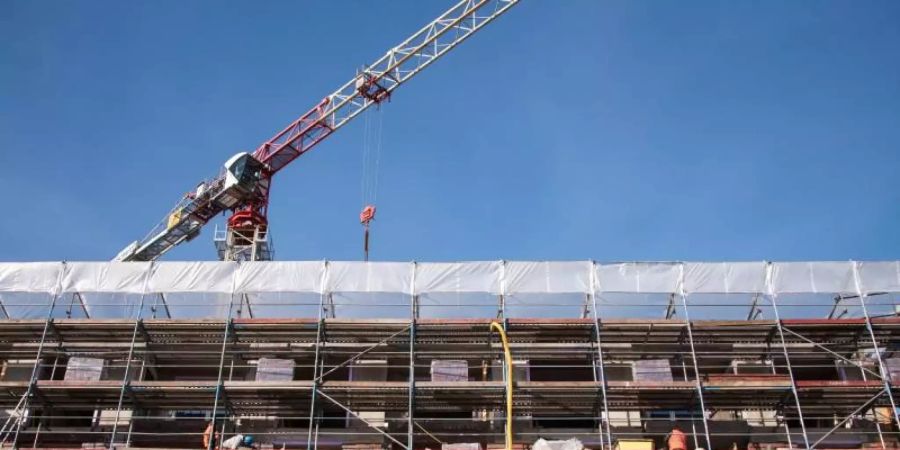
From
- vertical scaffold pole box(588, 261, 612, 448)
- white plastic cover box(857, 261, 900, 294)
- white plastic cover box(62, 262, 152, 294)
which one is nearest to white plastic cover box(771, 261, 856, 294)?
white plastic cover box(857, 261, 900, 294)

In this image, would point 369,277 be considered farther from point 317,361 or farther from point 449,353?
point 449,353

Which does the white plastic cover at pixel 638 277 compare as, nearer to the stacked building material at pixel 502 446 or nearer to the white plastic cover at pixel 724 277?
the white plastic cover at pixel 724 277

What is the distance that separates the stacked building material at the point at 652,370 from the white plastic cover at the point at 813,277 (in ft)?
17.0

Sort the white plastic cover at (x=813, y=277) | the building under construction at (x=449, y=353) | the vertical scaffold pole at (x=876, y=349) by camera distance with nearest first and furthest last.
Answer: the vertical scaffold pole at (x=876, y=349) → the building under construction at (x=449, y=353) → the white plastic cover at (x=813, y=277)

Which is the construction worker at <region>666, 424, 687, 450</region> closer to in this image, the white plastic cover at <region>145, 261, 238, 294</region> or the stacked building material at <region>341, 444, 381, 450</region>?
the stacked building material at <region>341, 444, 381, 450</region>

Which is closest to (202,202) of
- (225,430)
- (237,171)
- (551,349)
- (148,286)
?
(237,171)

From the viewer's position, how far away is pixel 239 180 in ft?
171

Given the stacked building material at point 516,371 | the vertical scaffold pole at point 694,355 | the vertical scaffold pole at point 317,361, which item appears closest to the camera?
the vertical scaffold pole at point 694,355

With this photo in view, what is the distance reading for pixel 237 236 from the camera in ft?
172

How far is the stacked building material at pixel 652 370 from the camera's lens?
96.2 ft

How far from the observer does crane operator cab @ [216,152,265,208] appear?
171 feet

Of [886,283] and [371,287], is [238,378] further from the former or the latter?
[886,283]

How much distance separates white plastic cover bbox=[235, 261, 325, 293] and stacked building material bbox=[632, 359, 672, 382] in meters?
11.2

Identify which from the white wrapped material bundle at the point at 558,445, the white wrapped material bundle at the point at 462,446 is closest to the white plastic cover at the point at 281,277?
the white wrapped material bundle at the point at 462,446
